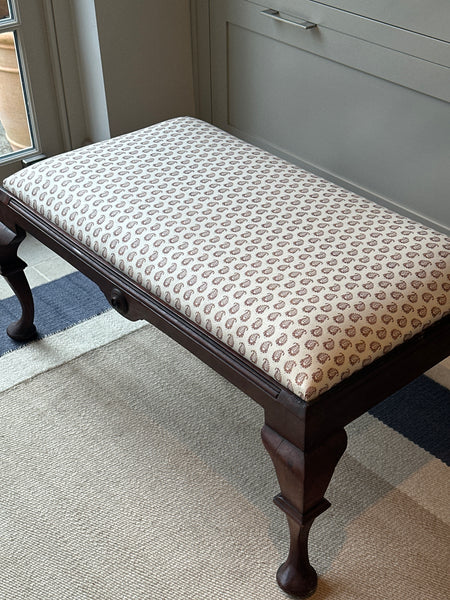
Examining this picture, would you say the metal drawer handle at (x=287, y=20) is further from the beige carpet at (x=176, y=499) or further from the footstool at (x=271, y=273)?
the beige carpet at (x=176, y=499)

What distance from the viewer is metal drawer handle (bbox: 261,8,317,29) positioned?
1928 mm

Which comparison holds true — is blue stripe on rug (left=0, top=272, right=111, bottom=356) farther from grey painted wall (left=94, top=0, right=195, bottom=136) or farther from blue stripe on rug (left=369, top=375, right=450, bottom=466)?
blue stripe on rug (left=369, top=375, right=450, bottom=466)

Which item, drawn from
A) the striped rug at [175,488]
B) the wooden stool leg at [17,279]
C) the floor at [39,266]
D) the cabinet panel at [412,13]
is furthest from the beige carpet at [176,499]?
the cabinet panel at [412,13]

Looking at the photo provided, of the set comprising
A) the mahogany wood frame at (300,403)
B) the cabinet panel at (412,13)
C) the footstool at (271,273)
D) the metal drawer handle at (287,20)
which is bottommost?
the mahogany wood frame at (300,403)

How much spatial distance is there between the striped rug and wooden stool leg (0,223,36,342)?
0.05 meters

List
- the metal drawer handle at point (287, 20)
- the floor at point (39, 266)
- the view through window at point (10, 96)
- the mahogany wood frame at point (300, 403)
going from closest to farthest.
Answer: the mahogany wood frame at point (300, 403)
the metal drawer handle at point (287, 20)
the floor at point (39, 266)
the view through window at point (10, 96)

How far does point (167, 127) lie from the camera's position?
1.68 meters

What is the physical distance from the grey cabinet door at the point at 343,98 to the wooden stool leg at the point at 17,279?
0.87 meters

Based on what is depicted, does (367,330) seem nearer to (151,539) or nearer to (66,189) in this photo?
(151,539)

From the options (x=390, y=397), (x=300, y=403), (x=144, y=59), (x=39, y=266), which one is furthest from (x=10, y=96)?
(x=300, y=403)

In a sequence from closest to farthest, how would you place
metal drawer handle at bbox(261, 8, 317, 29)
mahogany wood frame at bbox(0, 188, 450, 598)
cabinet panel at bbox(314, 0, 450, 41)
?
mahogany wood frame at bbox(0, 188, 450, 598)
cabinet panel at bbox(314, 0, 450, 41)
metal drawer handle at bbox(261, 8, 317, 29)

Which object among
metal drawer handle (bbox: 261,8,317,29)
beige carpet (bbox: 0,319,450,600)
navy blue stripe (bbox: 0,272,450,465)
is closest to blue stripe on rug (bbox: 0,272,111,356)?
navy blue stripe (bbox: 0,272,450,465)

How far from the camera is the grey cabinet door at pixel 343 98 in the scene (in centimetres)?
179

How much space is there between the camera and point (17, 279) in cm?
171
